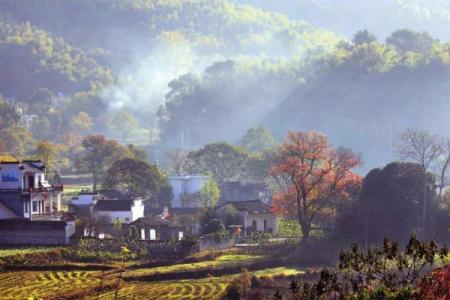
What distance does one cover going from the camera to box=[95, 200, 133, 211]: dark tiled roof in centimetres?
5128

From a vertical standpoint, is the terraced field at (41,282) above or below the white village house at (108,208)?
below

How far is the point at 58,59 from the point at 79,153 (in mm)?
80483

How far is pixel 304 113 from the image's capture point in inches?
4328

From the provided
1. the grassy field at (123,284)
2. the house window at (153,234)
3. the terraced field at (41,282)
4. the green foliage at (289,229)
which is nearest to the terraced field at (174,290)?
the grassy field at (123,284)

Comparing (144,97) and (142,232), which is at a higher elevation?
(144,97)

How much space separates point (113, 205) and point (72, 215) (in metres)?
3.27

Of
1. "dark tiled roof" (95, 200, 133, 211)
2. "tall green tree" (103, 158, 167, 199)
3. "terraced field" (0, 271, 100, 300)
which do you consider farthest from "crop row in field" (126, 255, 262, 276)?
"tall green tree" (103, 158, 167, 199)

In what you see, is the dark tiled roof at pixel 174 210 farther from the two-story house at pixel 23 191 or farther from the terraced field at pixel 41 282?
the terraced field at pixel 41 282

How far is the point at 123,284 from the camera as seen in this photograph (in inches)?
1410

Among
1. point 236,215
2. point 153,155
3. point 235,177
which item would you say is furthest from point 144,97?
point 236,215

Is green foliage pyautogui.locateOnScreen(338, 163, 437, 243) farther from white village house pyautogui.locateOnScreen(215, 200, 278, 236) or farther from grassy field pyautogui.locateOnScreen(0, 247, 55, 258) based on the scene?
grassy field pyautogui.locateOnScreen(0, 247, 55, 258)

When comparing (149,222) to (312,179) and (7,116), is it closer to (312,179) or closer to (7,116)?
(312,179)

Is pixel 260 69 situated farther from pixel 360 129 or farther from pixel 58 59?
pixel 58 59

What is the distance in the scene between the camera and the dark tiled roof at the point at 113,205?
5128cm
